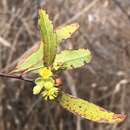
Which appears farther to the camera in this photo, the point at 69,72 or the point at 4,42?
the point at 69,72

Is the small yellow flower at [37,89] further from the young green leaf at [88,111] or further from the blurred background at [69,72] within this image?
the blurred background at [69,72]

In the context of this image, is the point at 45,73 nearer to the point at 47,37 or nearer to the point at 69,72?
the point at 47,37

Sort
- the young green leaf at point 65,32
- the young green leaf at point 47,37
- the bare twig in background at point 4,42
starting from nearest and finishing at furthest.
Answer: the young green leaf at point 47,37, the young green leaf at point 65,32, the bare twig in background at point 4,42

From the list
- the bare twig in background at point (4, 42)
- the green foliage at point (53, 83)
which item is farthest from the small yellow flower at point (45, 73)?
the bare twig in background at point (4, 42)

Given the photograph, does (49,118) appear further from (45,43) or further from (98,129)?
(45,43)

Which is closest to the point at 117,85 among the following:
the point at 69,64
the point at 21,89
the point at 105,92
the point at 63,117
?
the point at 105,92

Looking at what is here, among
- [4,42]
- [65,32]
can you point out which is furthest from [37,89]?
[4,42]

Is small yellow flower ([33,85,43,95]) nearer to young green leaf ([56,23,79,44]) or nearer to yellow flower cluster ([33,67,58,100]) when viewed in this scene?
yellow flower cluster ([33,67,58,100])
